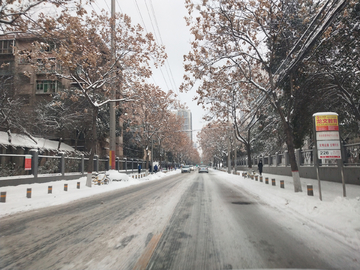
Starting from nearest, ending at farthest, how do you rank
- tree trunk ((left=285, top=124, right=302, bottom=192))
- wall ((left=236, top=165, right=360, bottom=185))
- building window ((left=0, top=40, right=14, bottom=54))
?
1. tree trunk ((left=285, top=124, right=302, bottom=192))
2. wall ((left=236, top=165, right=360, bottom=185))
3. building window ((left=0, top=40, right=14, bottom=54))

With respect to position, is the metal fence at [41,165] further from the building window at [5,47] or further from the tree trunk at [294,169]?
the building window at [5,47]

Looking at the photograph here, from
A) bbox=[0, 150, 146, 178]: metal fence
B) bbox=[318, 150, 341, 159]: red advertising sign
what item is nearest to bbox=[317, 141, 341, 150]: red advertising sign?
bbox=[318, 150, 341, 159]: red advertising sign

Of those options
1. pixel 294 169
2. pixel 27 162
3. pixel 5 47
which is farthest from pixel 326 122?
pixel 5 47

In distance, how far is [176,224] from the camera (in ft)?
21.8

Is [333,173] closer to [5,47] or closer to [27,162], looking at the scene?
[27,162]

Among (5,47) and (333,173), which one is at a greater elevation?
(5,47)

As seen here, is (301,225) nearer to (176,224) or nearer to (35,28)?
(176,224)

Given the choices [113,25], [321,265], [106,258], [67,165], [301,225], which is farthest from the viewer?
[67,165]

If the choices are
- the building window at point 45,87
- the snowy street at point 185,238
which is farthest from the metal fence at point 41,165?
the building window at point 45,87

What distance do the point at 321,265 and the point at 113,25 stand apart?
1852 centimetres

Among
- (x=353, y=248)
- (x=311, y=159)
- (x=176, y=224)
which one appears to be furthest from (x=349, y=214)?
(x=311, y=159)

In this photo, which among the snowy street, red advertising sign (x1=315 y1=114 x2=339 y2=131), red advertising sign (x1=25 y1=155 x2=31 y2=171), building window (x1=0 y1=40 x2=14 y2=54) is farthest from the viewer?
building window (x1=0 y1=40 x2=14 y2=54)

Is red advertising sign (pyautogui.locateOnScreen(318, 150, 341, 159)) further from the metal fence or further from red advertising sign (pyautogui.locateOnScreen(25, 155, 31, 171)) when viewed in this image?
red advertising sign (pyautogui.locateOnScreen(25, 155, 31, 171))

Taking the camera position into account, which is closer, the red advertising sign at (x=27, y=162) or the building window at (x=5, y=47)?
the red advertising sign at (x=27, y=162)
